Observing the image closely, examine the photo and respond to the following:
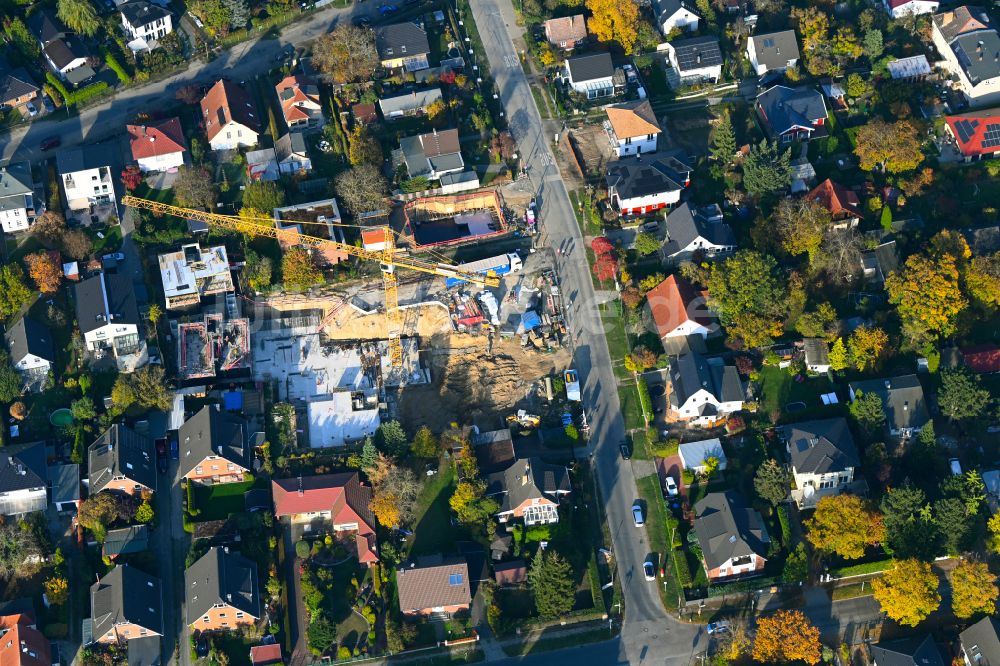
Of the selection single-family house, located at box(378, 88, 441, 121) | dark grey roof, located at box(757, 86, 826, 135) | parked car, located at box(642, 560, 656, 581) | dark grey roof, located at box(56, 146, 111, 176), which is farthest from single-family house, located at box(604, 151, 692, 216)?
dark grey roof, located at box(56, 146, 111, 176)

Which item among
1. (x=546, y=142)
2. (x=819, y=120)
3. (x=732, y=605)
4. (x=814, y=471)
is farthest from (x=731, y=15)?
(x=732, y=605)

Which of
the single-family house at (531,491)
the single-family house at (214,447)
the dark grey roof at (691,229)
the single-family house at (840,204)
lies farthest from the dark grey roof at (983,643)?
the single-family house at (214,447)

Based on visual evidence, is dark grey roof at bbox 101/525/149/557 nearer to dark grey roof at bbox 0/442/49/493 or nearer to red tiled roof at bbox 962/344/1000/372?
dark grey roof at bbox 0/442/49/493

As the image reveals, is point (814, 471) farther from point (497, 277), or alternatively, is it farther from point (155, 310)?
point (155, 310)

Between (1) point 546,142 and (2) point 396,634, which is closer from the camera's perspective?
(2) point 396,634

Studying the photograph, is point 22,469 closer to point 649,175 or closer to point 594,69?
point 649,175
